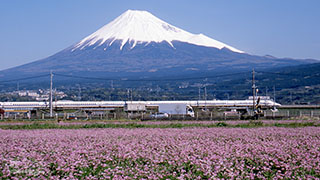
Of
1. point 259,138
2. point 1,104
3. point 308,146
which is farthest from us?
point 1,104

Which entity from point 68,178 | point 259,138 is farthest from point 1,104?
point 68,178

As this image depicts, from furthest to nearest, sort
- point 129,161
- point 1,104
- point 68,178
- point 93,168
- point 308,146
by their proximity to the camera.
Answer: point 1,104 → point 308,146 → point 129,161 → point 93,168 → point 68,178

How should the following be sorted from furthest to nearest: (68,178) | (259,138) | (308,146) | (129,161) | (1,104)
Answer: (1,104) → (259,138) → (308,146) → (129,161) → (68,178)

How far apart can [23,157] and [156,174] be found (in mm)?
4068

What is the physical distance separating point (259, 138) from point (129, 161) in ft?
23.7

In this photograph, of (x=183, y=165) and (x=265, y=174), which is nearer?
(x=265, y=174)

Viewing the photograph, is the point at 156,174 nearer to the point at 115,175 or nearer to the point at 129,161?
the point at 115,175

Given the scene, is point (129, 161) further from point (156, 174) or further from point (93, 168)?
point (156, 174)

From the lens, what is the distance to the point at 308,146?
1486 cm

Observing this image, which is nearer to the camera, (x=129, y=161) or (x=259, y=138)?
(x=129, y=161)

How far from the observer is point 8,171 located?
425 inches

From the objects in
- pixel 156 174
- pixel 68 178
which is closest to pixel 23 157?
pixel 68 178

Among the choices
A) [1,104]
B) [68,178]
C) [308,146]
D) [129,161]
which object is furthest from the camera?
[1,104]

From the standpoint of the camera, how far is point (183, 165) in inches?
466
